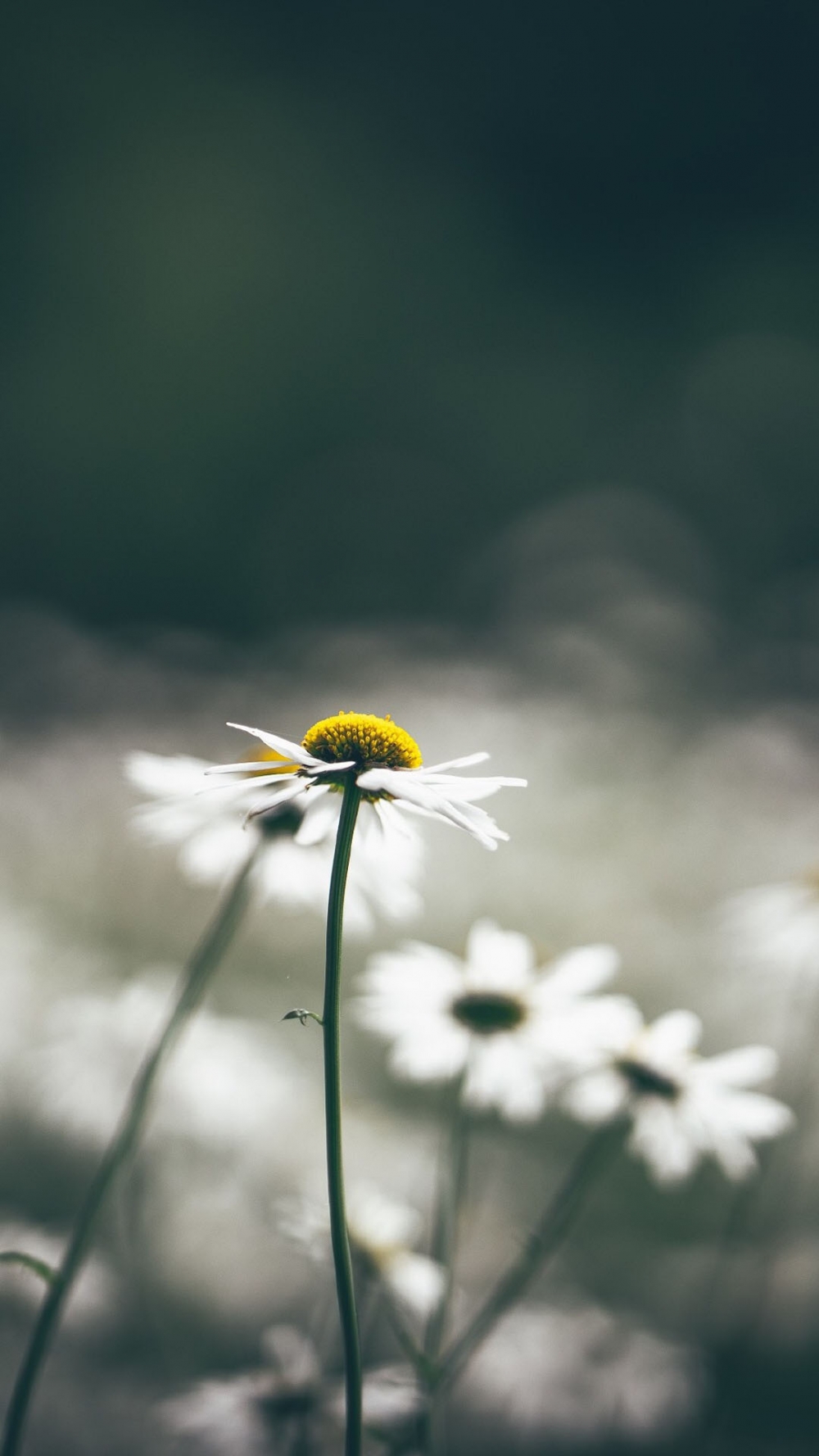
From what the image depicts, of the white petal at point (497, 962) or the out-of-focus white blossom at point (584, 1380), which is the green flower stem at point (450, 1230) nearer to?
the white petal at point (497, 962)

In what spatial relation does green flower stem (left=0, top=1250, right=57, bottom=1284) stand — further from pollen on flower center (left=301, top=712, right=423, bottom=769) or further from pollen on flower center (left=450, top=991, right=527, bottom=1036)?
pollen on flower center (left=450, top=991, right=527, bottom=1036)

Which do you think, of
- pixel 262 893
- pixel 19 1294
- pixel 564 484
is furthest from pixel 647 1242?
pixel 564 484

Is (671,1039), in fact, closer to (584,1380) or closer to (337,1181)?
(337,1181)

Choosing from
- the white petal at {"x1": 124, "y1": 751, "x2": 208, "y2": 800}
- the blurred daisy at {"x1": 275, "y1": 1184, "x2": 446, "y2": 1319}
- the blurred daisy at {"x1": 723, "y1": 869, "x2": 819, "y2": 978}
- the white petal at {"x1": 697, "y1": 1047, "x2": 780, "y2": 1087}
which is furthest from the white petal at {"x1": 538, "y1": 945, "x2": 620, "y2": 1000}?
the blurred daisy at {"x1": 723, "y1": 869, "x2": 819, "y2": 978}

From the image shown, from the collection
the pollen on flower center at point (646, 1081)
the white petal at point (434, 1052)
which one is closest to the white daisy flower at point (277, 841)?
the white petal at point (434, 1052)

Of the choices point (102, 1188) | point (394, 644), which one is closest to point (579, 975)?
point (102, 1188)

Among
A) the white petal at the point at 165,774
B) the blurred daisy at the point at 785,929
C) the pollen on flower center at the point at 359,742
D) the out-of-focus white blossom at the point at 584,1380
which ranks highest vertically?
the blurred daisy at the point at 785,929
